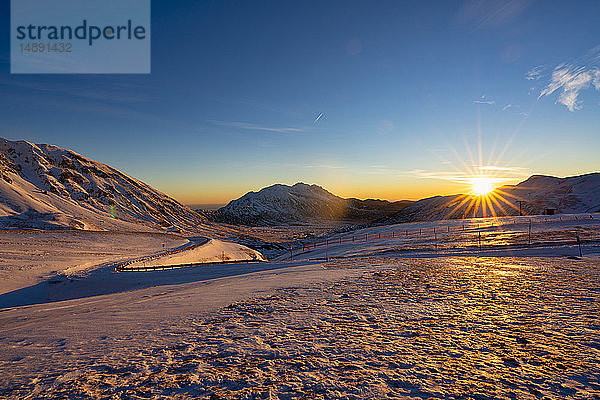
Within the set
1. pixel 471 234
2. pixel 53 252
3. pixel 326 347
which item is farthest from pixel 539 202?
pixel 53 252

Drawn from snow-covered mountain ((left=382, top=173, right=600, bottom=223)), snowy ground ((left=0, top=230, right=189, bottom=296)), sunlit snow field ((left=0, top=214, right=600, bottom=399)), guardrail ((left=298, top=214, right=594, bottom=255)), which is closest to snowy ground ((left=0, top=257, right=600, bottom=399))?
sunlit snow field ((left=0, top=214, right=600, bottom=399))

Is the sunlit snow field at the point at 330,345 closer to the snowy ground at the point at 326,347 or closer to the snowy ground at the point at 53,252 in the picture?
the snowy ground at the point at 326,347

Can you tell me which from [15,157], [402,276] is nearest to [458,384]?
[402,276]

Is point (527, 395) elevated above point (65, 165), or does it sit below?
below

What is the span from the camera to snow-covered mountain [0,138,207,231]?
222ft

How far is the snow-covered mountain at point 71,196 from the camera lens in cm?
6775

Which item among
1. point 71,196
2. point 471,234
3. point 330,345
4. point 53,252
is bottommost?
point 471,234

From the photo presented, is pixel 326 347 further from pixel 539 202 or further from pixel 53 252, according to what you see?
pixel 539 202

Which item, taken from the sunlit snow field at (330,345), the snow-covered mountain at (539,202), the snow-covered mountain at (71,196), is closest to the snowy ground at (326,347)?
→ the sunlit snow field at (330,345)

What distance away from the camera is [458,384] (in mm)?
4430

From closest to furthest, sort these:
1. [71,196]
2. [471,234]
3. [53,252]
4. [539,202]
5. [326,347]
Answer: [326,347] < [53,252] < [471,234] < [539,202] < [71,196]

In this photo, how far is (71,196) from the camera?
98.9 meters

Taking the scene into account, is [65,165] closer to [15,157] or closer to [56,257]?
[15,157]

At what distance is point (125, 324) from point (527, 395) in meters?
8.52
